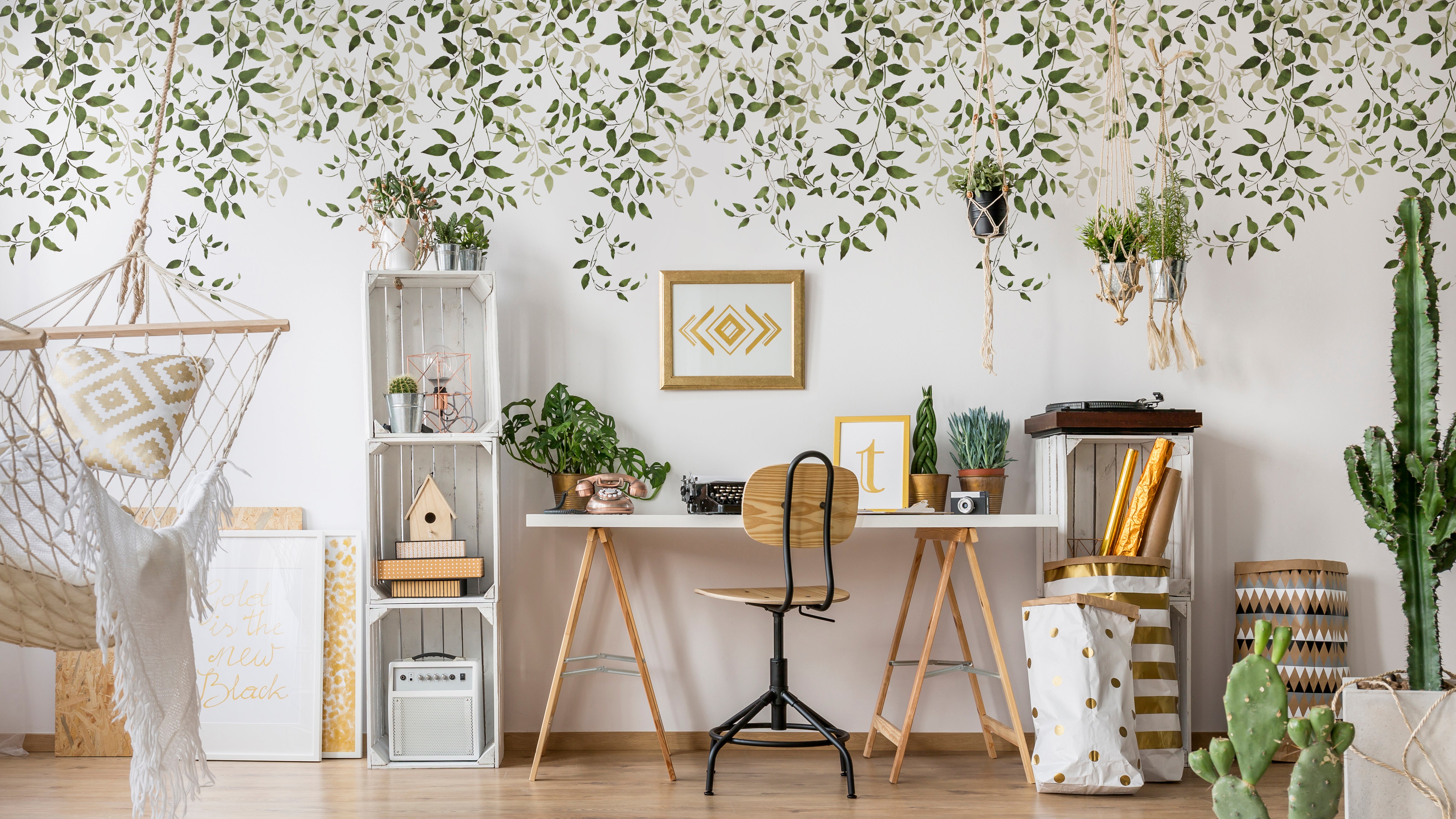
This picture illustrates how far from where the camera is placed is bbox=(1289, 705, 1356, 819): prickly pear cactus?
1.66 m

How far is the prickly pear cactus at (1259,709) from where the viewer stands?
1.70 meters

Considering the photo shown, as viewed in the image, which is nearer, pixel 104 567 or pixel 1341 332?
pixel 104 567

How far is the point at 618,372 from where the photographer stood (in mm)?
3076

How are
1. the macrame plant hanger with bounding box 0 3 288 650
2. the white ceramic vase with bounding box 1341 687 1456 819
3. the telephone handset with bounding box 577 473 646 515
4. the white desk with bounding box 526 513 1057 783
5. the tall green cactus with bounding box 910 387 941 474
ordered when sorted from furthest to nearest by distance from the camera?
the tall green cactus with bounding box 910 387 941 474, the telephone handset with bounding box 577 473 646 515, the white desk with bounding box 526 513 1057 783, the white ceramic vase with bounding box 1341 687 1456 819, the macrame plant hanger with bounding box 0 3 288 650

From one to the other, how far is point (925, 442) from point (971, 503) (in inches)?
9.9

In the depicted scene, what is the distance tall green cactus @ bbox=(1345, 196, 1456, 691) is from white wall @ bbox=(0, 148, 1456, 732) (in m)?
0.60

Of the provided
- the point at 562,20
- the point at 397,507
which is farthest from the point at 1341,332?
the point at 397,507

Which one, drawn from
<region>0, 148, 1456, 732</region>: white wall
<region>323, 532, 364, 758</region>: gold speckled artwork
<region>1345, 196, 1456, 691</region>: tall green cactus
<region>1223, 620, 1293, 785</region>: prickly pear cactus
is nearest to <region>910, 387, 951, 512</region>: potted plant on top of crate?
<region>0, 148, 1456, 732</region>: white wall

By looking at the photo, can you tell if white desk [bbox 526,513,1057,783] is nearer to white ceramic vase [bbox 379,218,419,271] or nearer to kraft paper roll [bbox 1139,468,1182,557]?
kraft paper roll [bbox 1139,468,1182,557]

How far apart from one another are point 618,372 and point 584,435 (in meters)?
0.28

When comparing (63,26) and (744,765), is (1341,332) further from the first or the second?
(63,26)

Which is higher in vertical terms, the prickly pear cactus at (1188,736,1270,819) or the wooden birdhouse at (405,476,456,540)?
the wooden birdhouse at (405,476,456,540)

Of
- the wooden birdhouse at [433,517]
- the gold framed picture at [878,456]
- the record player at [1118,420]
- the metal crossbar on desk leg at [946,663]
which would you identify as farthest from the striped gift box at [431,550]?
the record player at [1118,420]

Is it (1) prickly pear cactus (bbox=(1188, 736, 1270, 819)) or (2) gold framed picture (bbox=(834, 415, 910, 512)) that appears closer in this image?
(1) prickly pear cactus (bbox=(1188, 736, 1270, 819))
